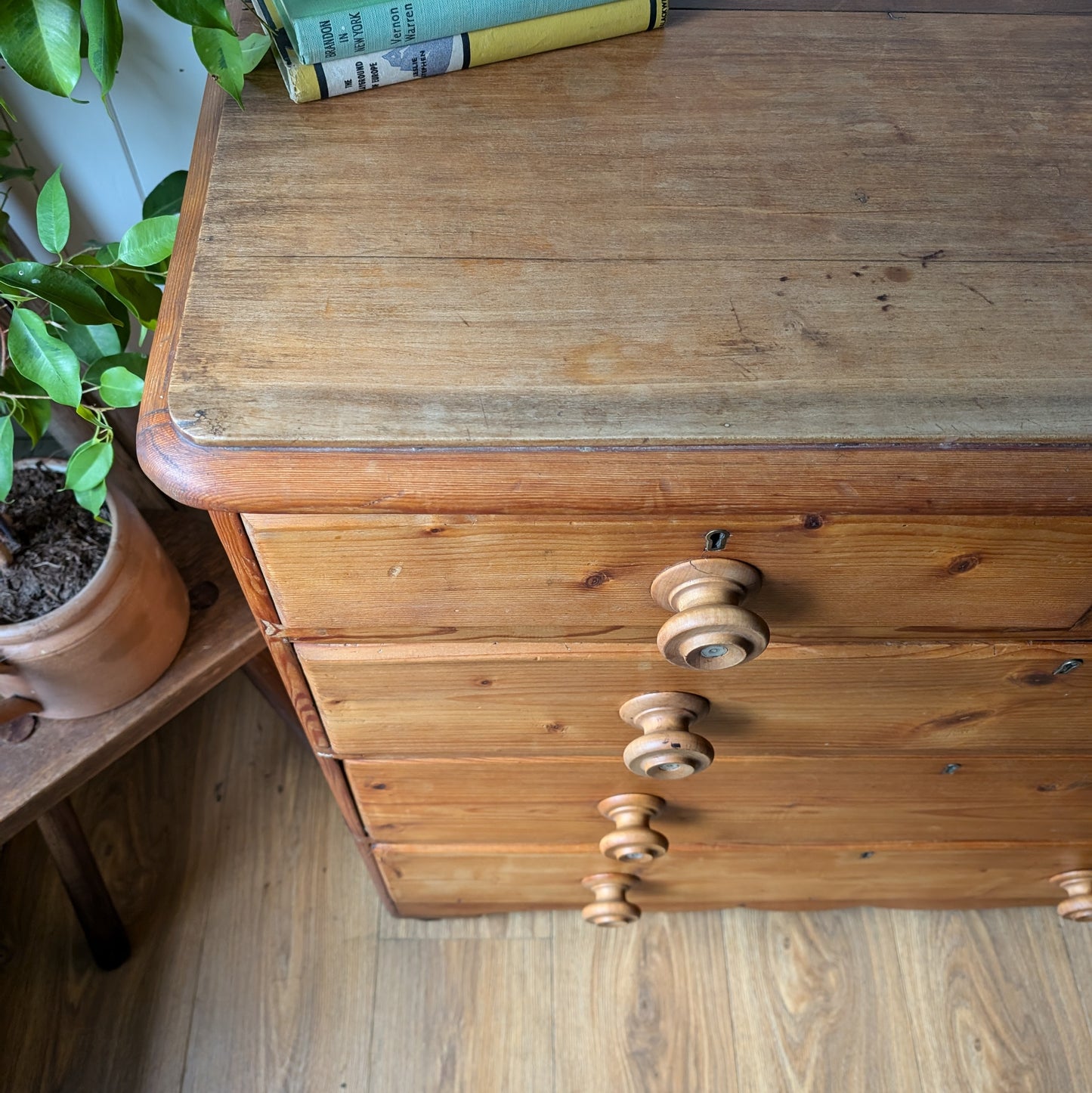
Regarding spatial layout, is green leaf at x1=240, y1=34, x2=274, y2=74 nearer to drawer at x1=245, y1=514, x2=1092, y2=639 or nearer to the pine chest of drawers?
the pine chest of drawers

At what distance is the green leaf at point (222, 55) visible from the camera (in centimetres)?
55

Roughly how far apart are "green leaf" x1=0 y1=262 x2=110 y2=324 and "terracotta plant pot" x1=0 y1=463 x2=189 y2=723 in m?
0.23

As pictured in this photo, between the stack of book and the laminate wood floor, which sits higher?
the stack of book

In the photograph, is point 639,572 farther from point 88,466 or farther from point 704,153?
point 88,466

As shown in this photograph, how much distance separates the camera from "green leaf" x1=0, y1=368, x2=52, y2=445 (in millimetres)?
705

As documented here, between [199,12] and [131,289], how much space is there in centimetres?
20

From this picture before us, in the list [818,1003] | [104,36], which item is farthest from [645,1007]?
[104,36]

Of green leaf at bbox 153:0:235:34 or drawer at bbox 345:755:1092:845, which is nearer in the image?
green leaf at bbox 153:0:235:34

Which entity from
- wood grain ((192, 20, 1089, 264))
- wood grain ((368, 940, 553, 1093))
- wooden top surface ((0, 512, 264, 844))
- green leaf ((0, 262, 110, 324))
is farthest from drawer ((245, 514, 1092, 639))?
wood grain ((368, 940, 553, 1093))

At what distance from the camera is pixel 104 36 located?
543mm

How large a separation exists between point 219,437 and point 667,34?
0.42 m

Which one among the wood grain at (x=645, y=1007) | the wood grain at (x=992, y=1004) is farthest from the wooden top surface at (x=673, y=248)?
the wood grain at (x=992, y=1004)

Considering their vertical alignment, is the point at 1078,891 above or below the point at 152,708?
below

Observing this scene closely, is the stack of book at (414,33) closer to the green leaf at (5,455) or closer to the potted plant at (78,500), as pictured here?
the potted plant at (78,500)
